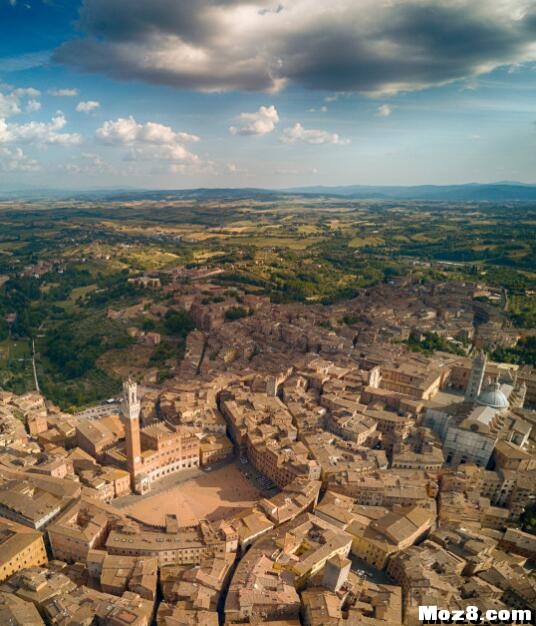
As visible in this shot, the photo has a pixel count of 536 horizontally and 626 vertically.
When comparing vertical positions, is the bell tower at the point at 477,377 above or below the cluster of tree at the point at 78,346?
above

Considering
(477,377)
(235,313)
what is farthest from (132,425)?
(235,313)

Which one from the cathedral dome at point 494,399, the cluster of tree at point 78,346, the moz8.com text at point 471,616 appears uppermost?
the cathedral dome at point 494,399

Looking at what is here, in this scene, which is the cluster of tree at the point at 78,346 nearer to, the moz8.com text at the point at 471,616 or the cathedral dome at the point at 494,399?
the cathedral dome at the point at 494,399

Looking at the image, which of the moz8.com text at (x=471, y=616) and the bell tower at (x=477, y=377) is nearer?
the moz8.com text at (x=471, y=616)

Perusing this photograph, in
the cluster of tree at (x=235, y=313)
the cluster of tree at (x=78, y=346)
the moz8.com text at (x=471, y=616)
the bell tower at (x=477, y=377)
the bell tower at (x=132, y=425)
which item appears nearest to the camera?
the moz8.com text at (x=471, y=616)

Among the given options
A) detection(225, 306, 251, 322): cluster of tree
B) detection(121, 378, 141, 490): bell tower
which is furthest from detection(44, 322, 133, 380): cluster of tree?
detection(121, 378, 141, 490): bell tower

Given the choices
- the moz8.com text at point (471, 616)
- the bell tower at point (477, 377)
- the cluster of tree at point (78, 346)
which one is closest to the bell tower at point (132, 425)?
the moz8.com text at point (471, 616)
